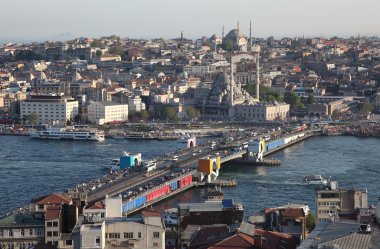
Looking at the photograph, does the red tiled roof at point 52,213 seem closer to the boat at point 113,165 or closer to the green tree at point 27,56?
the boat at point 113,165

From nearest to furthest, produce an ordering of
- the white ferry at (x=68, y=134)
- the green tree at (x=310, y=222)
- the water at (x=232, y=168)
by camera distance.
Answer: the green tree at (x=310, y=222) < the water at (x=232, y=168) < the white ferry at (x=68, y=134)

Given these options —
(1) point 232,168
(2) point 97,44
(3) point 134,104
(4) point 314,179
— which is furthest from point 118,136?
(2) point 97,44

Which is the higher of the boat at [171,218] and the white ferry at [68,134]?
the boat at [171,218]

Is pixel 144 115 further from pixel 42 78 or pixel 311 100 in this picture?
pixel 42 78

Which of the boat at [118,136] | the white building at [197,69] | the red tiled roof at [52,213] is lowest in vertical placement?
the boat at [118,136]

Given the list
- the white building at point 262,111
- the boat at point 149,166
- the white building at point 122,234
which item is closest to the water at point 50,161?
the boat at point 149,166

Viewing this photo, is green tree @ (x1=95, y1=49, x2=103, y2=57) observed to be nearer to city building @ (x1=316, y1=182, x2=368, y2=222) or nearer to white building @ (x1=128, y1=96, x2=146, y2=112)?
white building @ (x1=128, y1=96, x2=146, y2=112)

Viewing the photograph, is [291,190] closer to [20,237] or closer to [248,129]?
[20,237]
